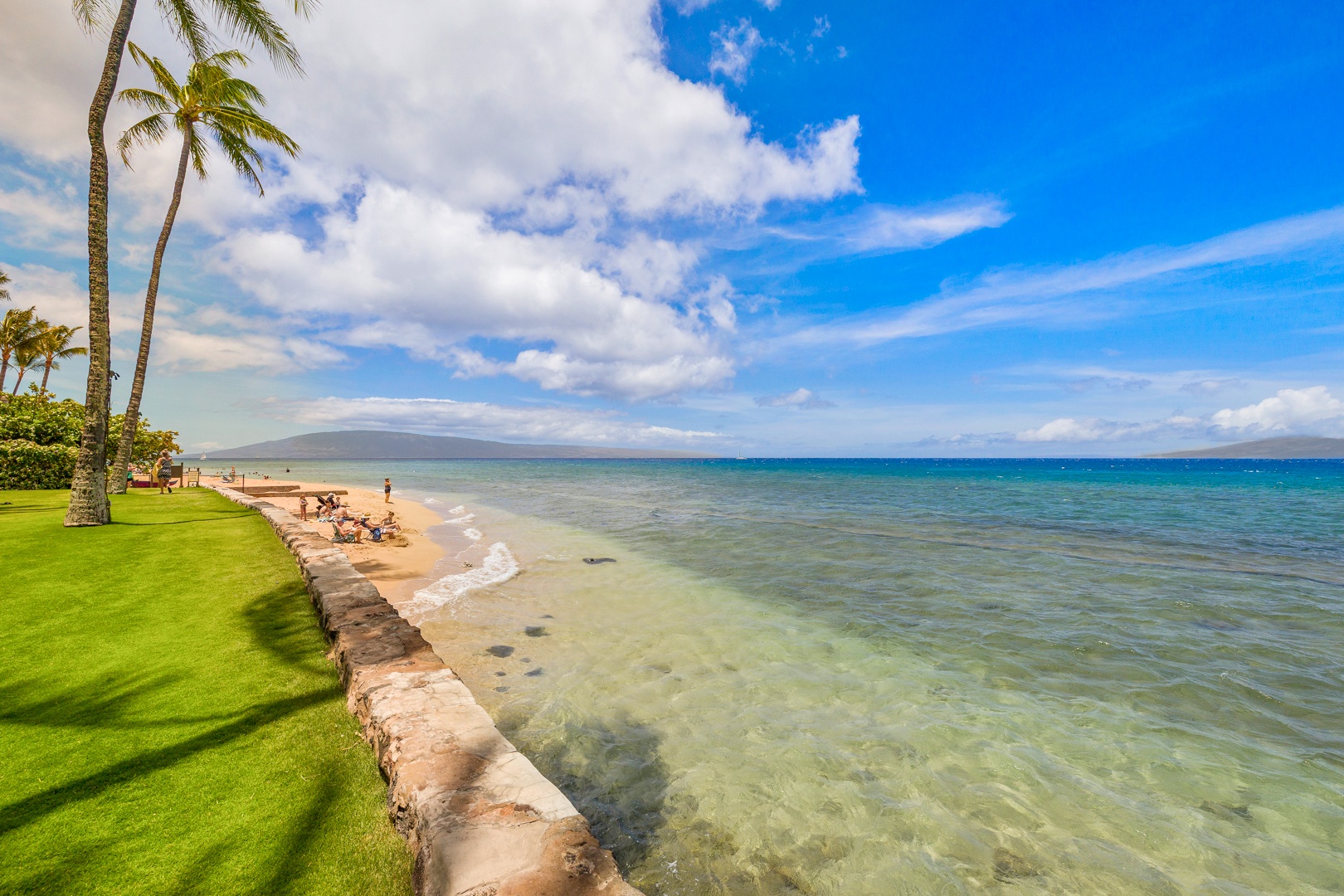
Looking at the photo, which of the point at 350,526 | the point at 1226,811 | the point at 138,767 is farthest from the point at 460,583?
the point at 1226,811

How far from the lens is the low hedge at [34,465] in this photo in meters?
19.0

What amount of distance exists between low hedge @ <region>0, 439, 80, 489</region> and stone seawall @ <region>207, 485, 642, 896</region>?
2324cm

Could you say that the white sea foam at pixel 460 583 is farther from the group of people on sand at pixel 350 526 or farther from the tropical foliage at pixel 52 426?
the tropical foliage at pixel 52 426

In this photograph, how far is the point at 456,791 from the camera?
10.9 feet

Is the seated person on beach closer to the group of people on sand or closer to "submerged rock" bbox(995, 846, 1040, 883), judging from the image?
the group of people on sand

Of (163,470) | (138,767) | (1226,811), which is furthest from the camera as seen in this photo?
(163,470)

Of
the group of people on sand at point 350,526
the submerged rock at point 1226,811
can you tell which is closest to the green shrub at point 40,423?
the group of people on sand at point 350,526

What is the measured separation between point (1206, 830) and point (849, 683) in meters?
3.55

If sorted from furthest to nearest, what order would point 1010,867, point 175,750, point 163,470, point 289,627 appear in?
point 163,470
point 289,627
point 1010,867
point 175,750

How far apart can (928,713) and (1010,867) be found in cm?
245

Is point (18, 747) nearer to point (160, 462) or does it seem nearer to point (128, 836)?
point (128, 836)

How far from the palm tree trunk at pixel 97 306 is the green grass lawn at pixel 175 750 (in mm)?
4801

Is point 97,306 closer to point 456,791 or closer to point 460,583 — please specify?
point 460,583

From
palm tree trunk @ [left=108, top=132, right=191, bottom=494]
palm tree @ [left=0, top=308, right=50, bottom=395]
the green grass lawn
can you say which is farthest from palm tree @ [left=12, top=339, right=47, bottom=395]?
the green grass lawn
